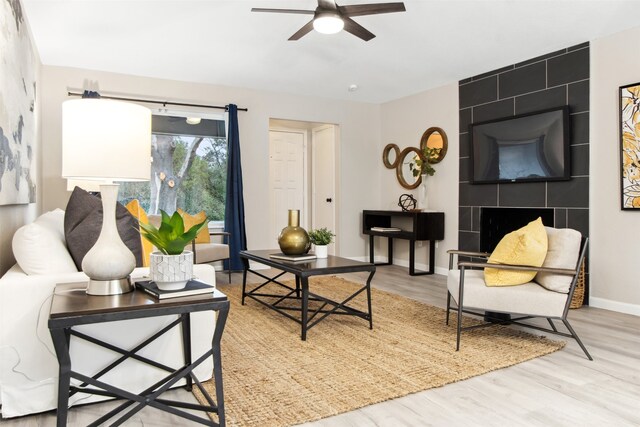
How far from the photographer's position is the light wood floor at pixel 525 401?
6.20ft

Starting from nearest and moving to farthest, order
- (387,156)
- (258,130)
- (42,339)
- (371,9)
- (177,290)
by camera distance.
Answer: (177,290), (42,339), (371,9), (258,130), (387,156)

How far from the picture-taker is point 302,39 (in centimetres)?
417

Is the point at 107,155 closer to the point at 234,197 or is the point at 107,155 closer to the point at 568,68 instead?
the point at 234,197

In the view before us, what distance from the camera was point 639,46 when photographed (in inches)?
→ 147

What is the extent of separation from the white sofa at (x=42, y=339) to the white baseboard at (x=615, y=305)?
3.72m

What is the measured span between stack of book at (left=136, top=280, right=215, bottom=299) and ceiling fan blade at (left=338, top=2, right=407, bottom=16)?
2151 millimetres

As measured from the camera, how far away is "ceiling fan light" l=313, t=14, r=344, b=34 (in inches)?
122

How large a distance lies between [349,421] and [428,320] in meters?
1.75

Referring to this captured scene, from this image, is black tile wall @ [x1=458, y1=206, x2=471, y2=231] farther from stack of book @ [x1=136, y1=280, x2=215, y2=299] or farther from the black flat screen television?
stack of book @ [x1=136, y1=280, x2=215, y2=299]

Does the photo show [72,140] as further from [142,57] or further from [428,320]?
[142,57]

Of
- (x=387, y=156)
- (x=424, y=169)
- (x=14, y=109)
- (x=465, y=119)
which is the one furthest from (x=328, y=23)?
(x=387, y=156)

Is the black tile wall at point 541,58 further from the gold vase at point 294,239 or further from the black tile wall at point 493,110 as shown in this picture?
the gold vase at point 294,239

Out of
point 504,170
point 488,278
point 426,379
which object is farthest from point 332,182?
point 426,379

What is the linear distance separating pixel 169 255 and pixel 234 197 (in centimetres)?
406
